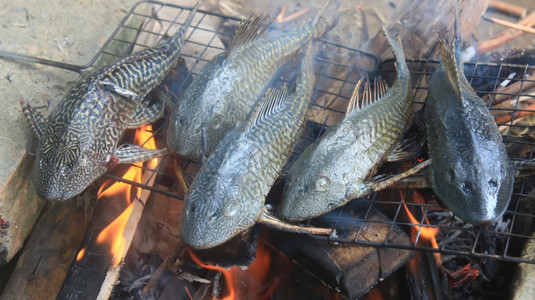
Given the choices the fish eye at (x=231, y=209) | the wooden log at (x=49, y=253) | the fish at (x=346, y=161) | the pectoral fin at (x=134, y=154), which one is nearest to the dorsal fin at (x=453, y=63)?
the fish at (x=346, y=161)

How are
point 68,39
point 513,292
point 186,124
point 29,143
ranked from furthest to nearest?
point 68,39 < point 29,143 < point 186,124 < point 513,292

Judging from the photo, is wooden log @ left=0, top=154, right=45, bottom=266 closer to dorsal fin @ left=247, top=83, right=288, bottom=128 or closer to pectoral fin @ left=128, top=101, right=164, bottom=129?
pectoral fin @ left=128, top=101, right=164, bottom=129

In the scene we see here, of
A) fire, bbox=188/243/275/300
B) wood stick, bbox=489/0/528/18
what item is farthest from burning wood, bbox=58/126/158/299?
wood stick, bbox=489/0/528/18

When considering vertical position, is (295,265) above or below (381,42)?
below

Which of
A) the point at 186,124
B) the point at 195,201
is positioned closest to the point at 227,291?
the point at 195,201

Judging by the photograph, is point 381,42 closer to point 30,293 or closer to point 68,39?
point 68,39

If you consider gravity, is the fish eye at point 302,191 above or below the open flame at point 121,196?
above

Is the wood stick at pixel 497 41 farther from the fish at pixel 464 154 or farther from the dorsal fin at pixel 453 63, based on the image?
the fish at pixel 464 154
